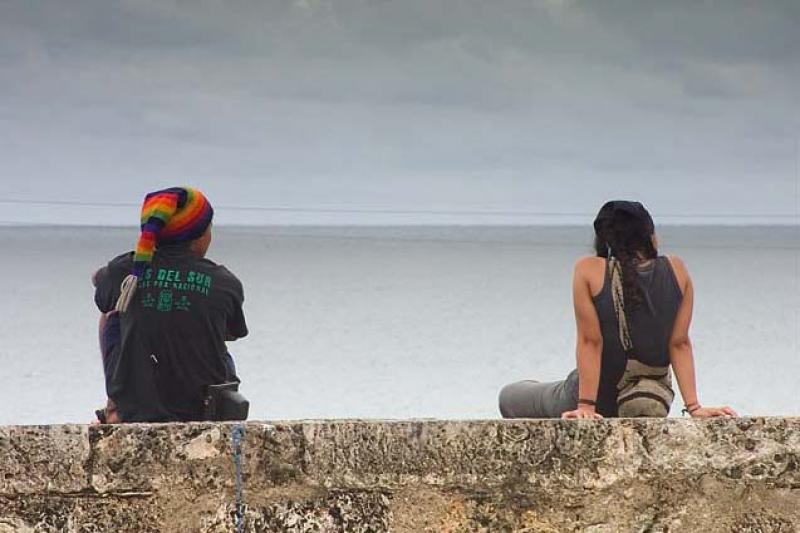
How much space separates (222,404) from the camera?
19.5 ft

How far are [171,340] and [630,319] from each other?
1.70m

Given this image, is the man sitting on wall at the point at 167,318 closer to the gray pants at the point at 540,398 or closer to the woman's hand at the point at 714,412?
the gray pants at the point at 540,398

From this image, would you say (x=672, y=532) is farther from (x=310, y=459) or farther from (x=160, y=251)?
(x=160, y=251)

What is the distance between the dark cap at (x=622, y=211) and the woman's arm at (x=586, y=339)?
0.18 metres

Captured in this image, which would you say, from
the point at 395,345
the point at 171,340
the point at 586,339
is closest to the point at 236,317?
the point at 171,340

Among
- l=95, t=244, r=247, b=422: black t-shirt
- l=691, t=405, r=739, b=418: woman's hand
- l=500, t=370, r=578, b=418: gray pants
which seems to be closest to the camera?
l=691, t=405, r=739, b=418: woman's hand

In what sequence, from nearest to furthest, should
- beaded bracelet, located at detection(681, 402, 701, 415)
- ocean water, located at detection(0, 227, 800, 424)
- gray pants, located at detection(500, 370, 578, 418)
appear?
beaded bracelet, located at detection(681, 402, 701, 415), gray pants, located at detection(500, 370, 578, 418), ocean water, located at detection(0, 227, 800, 424)

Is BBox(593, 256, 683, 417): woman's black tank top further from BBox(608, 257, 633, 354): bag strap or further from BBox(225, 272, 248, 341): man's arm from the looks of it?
BBox(225, 272, 248, 341): man's arm

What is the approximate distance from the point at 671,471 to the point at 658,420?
16cm

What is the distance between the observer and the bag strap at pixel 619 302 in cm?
601

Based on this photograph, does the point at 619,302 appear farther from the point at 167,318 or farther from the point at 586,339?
the point at 167,318

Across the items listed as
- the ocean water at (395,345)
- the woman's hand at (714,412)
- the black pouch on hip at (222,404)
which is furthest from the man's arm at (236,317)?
the ocean water at (395,345)

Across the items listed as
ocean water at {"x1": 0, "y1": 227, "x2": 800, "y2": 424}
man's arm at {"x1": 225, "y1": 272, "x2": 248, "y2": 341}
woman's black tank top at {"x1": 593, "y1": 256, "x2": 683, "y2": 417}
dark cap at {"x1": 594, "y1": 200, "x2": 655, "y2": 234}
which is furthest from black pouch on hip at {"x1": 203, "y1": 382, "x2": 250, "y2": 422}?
ocean water at {"x1": 0, "y1": 227, "x2": 800, "y2": 424}

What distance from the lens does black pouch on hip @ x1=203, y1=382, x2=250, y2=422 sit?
593 cm
